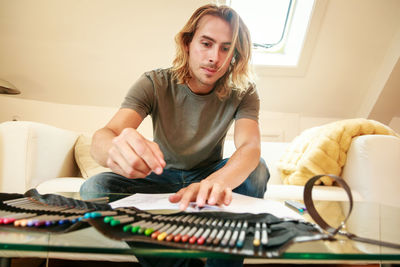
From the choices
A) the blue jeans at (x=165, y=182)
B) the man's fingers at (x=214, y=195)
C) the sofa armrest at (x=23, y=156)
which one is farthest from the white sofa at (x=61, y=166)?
the man's fingers at (x=214, y=195)

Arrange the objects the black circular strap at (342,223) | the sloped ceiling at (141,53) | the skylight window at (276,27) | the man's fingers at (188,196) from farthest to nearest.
Answer: the skylight window at (276,27) < the sloped ceiling at (141,53) < the man's fingers at (188,196) < the black circular strap at (342,223)

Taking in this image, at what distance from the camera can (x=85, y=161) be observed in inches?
61.6

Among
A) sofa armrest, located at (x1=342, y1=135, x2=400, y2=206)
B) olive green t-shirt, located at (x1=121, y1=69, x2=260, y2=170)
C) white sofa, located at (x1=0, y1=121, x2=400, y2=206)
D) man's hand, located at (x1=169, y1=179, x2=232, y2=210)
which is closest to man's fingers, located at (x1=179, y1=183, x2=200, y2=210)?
man's hand, located at (x1=169, y1=179, x2=232, y2=210)

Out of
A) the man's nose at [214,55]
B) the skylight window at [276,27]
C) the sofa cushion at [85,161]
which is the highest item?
the skylight window at [276,27]

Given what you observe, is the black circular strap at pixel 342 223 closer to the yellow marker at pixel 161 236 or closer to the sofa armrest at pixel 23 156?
the yellow marker at pixel 161 236

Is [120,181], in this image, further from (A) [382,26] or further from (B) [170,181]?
(A) [382,26]

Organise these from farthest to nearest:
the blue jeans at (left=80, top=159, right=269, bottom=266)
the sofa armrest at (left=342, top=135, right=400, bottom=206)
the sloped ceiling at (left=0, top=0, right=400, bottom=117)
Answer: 1. the sloped ceiling at (left=0, top=0, right=400, bottom=117)
2. the sofa armrest at (left=342, top=135, right=400, bottom=206)
3. the blue jeans at (left=80, top=159, right=269, bottom=266)

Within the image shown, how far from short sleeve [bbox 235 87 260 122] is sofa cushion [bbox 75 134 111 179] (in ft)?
3.10

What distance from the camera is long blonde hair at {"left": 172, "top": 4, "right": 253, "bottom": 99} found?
3.99ft

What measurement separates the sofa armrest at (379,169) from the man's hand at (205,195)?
42.6 inches

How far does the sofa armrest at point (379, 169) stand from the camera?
4.24ft

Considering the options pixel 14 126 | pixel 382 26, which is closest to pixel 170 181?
pixel 14 126

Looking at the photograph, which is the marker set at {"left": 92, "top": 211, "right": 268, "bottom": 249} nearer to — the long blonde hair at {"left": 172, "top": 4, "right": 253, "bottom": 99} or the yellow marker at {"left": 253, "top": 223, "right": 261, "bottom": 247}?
the yellow marker at {"left": 253, "top": 223, "right": 261, "bottom": 247}

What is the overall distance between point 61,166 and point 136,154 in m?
1.24
